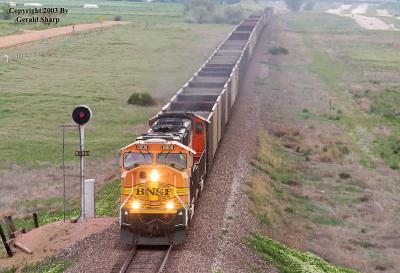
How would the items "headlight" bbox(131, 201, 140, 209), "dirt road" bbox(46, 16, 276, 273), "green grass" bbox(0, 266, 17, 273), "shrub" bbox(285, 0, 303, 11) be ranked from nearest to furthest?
"dirt road" bbox(46, 16, 276, 273), "headlight" bbox(131, 201, 140, 209), "green grass" bbox(0, 266, 17, 273), "shrub" bbox(285, 0, 303, 11)

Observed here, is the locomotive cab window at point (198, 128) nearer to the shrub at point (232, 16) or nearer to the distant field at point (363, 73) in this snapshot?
the distant field at point (363, 73)

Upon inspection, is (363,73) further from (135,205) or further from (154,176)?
(135,205)

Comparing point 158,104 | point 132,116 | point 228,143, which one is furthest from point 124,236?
point 158,104

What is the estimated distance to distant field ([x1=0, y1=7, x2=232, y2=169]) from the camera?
A: 36.4 meters

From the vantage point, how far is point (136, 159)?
17.8 metres

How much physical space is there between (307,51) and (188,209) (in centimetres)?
7261

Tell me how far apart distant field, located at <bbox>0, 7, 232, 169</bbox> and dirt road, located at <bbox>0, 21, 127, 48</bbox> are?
3.65 metres

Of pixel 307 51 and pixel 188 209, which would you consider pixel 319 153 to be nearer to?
pixel 188 209

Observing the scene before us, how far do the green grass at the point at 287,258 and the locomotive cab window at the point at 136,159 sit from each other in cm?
462

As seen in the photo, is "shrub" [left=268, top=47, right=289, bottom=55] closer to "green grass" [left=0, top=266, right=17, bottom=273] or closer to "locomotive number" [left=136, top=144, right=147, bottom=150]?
"locomotive number" [left=136, top=144, right=147, bottom=150]

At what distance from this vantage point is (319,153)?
3575 cm

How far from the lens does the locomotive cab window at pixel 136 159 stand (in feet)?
58.1

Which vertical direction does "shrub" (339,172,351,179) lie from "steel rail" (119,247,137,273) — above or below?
below

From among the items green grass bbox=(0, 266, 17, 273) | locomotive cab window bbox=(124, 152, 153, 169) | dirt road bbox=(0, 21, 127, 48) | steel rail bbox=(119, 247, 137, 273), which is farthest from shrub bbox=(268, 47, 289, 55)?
green grass bbox=(0, 266, 17, 273)
